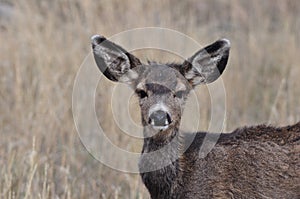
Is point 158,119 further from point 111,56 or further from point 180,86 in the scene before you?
point 111,56

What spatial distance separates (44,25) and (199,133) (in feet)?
17.0

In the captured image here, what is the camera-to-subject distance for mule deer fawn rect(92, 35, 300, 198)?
479cm

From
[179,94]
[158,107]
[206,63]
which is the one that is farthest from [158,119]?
[206,63]

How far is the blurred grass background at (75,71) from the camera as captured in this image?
6668 mm

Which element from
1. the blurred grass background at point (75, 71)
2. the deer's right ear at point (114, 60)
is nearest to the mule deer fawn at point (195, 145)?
the deer's right ear at point (114, 60)

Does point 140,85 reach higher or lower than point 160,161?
higher

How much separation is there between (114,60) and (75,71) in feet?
12.6

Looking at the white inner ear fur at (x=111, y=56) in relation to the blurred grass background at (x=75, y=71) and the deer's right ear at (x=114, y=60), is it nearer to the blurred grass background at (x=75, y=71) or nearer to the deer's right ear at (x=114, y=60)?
the deer's right ear at (x=114, y=60)

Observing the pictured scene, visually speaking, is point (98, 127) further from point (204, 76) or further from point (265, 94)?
point (204, 76)

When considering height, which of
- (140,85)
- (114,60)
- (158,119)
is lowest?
(158,119)

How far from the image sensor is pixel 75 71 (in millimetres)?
9055

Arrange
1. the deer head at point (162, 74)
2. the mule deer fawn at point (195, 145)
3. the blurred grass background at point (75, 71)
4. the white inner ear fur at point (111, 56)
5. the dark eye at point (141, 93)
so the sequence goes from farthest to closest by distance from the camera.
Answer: the blurred grass background at point (75, 71) < the white inner ear fur at point (111, 56) < the dark eye at point (141, 93) < the deer head at point (162, 74) < the mule deer fawn at point (195, 145)

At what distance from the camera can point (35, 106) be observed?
8.28m

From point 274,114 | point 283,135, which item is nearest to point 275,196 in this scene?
point 283,135
